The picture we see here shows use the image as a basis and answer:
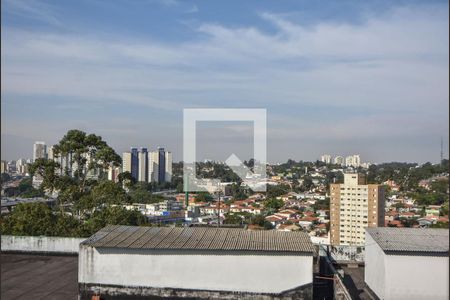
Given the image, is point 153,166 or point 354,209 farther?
point 153,166

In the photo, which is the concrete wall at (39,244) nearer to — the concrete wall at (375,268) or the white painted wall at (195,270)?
the white painted wall at (195,270)

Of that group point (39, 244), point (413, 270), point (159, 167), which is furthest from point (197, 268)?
point (159, 167)

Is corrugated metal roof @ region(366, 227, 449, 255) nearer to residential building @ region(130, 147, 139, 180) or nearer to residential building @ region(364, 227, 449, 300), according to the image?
residential building @ region(364, 227, 449, 300)

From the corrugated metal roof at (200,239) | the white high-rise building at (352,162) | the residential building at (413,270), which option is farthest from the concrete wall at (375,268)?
the white high-rise building at (352,162)

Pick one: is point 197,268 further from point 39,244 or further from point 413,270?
point 39,244

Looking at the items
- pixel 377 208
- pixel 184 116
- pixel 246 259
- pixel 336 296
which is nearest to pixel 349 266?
pixel 336 296

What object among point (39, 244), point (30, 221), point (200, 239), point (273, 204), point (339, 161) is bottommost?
point (273, 204)
